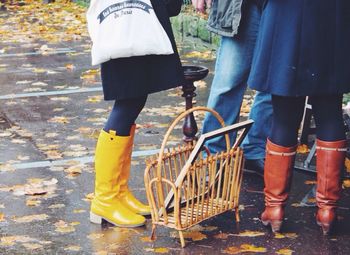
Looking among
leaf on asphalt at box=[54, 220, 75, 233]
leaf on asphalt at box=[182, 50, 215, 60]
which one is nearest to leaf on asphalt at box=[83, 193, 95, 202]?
leaf on asphalt at box=[54, 220, 75, 233]

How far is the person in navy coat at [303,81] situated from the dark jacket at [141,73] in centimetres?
45

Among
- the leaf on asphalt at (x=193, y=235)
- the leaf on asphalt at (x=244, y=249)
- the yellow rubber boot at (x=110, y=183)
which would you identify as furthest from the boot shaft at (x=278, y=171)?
the yellow rubber boot at (x=110, y=183)

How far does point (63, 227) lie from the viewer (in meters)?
4.68

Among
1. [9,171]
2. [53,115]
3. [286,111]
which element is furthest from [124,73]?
[53,115]

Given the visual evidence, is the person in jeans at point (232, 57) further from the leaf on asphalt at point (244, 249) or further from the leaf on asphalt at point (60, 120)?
the leaf on asphalt at point (60, 120)

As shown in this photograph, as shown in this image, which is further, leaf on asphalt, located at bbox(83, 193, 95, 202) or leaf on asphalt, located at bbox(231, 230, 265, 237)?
leaf on asphalt, located at bbox(83, 193, 95, 202)

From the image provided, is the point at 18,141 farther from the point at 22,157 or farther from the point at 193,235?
the point at 193,235

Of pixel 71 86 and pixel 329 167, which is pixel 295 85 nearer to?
pixel 329 167

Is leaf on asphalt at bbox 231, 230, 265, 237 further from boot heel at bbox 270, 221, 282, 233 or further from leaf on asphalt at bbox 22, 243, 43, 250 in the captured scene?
leaf on asphalt at bbox 22, 243, 43, 250

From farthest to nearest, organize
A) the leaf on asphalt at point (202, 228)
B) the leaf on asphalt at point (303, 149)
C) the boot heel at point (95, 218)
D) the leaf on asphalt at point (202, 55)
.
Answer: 1. the leaf on asphalt at point (202, 55)
2. the leaf on asphalt at point (303, 149)
3. the boot heel at point (95, 218)
4. the leaf on asphalt at point (202, 228)

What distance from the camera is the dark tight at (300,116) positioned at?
4320 mm

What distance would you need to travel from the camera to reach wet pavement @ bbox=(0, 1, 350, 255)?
Result: 4359 millimetres

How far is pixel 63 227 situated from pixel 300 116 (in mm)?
1454

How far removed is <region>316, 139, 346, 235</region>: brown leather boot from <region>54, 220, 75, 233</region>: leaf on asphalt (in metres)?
1.37
